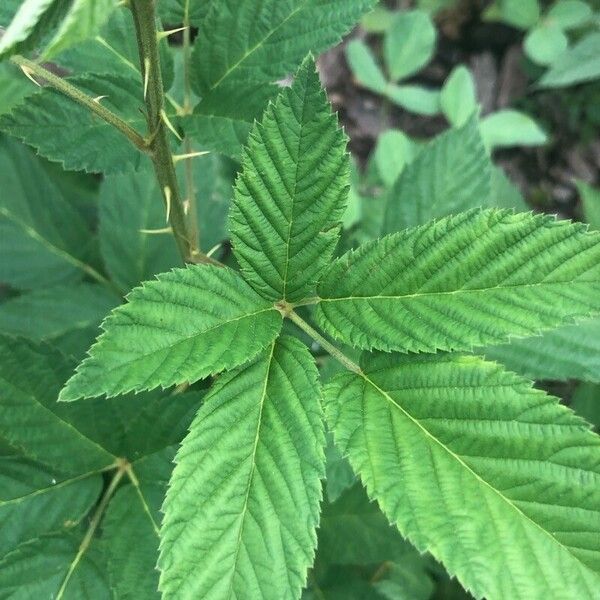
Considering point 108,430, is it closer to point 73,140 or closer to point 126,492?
point 126,492

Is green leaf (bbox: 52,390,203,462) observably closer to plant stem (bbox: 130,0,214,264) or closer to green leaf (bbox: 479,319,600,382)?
plant stem (bbox: 130,0,214,264)

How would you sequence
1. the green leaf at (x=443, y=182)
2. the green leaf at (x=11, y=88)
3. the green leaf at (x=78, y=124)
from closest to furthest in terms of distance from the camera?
the green leaf at (x=78, y=124) < the green leaf at (x=443, y=182) < the green leaf at (x=11, y=88)

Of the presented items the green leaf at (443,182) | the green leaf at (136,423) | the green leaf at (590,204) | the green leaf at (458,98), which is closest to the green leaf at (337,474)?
the green leaf at (136,423)

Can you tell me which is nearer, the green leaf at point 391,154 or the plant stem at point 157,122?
the plant stem at point 157,122

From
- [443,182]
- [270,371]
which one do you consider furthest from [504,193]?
[270,371]

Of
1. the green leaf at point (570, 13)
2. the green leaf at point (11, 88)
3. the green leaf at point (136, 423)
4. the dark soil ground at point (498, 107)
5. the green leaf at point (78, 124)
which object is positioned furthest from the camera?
the dark soil ground at point (498, 107)

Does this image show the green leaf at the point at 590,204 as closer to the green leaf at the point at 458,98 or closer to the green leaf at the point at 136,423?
the green leaf at the point at 458,98

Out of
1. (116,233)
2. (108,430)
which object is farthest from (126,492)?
(116,233)
